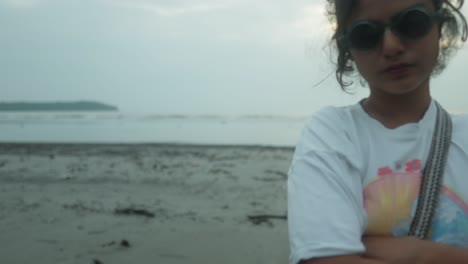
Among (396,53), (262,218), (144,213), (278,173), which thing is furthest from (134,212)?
(396,53)

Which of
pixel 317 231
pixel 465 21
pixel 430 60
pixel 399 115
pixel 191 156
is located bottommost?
pixel 191 156

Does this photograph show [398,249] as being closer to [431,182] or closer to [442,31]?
[431,182]

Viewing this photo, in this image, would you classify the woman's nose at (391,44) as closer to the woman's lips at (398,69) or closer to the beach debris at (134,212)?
the woman's lips at (398,69)

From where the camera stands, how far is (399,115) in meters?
1.44

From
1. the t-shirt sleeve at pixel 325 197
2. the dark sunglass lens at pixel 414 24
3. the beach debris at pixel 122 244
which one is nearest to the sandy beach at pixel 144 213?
the beach debris at pixel 122 244

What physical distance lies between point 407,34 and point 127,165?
9.01 meters

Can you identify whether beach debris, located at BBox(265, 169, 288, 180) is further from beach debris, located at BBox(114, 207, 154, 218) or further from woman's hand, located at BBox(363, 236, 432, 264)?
woman's hand, located at BBox(363, 236, 432, 264)

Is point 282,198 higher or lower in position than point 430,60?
lower

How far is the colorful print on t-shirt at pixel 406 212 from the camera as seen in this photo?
1.22 meters

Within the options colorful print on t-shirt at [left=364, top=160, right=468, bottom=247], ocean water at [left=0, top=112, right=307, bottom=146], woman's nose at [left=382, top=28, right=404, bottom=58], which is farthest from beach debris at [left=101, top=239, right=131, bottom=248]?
ocean water at [left=0, top=112, right=307, bottom=146]

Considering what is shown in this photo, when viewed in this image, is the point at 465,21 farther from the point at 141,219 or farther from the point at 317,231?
the point at 141,219

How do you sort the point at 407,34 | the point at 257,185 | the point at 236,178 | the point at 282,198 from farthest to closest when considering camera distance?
1. the point at 236,178
2. the point at 257,185
3. the point at 282,198
4. the point at 407,34

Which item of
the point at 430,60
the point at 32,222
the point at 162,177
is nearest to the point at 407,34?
the point at 430,60

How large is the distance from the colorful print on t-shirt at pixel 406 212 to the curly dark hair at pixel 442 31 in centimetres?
57
